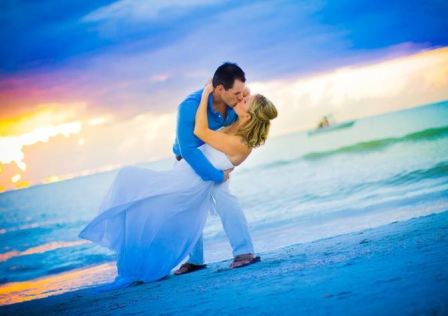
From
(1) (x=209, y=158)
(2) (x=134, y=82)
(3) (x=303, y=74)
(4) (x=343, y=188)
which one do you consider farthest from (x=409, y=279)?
(2) (x=134, y=82)

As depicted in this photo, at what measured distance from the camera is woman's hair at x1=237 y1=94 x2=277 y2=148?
480 cm

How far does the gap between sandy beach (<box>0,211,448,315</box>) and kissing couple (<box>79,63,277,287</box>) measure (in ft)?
0.90

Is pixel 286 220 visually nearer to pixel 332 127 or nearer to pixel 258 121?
pixel 258 121

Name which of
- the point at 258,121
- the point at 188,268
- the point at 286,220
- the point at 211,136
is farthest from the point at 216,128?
the point at 286,220

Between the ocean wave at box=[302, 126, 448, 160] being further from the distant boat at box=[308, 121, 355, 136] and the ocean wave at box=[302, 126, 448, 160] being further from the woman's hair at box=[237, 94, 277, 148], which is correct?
the woman's hair at box=[237, 94, 277, 148]

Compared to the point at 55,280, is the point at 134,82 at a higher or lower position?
higher

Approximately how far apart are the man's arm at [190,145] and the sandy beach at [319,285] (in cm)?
87

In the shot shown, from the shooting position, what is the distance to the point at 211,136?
4852mm

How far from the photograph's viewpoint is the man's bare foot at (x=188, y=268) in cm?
535

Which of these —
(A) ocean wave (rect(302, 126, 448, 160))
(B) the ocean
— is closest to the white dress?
(B) the ocean

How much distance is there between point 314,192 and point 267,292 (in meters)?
11.7

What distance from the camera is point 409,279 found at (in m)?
2.98

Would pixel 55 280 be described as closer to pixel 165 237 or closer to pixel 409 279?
pixel 165 237

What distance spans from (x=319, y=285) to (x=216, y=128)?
231 cm
